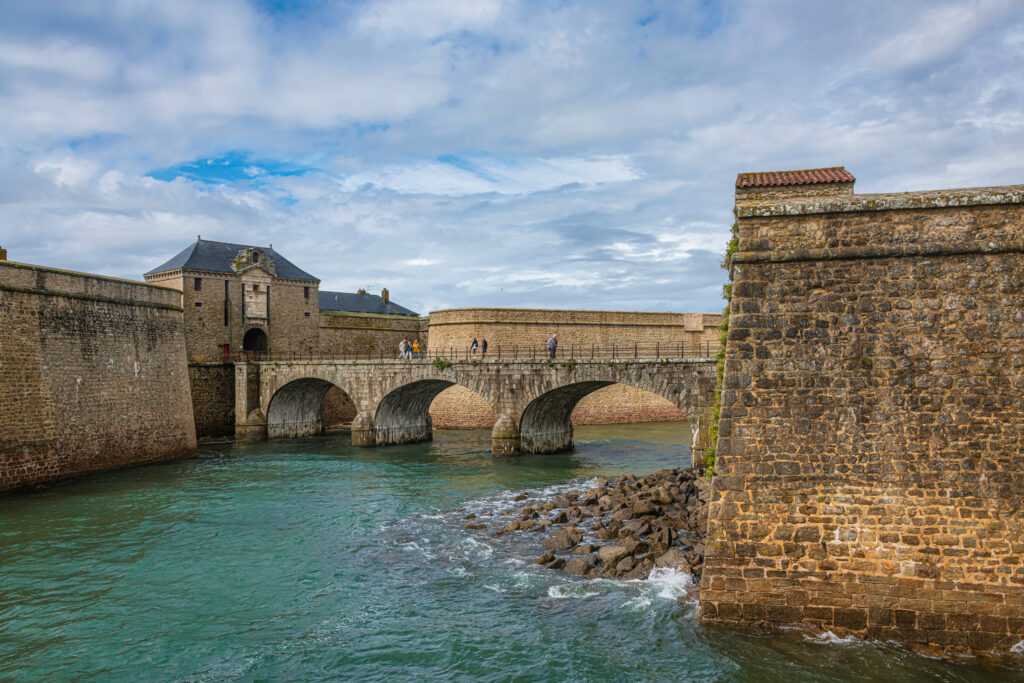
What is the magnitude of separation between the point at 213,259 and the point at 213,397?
7.89 meters

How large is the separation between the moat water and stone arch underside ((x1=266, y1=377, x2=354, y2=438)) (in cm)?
1445

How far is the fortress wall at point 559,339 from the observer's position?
38.2m

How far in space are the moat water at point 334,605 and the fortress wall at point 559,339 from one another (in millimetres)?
17085

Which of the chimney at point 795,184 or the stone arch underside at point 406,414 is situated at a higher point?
the chimney at point 795,184

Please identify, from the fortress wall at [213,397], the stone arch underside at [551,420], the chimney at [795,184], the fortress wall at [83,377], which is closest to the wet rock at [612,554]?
the chimney at [795,184]

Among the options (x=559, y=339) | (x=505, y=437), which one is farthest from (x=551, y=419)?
(x=559, y=339)

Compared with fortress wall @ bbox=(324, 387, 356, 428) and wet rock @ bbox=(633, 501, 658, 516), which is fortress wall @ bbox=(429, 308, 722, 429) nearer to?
fortress wall @ bbox=(324, 387, 356, 428)

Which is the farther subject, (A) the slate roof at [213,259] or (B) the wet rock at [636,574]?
(A) the slate roof at [213,259]

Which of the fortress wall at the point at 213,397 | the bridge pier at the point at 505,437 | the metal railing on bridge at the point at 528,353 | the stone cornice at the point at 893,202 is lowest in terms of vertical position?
the bridge pier at the point at 505,437

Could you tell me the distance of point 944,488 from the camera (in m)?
8.51

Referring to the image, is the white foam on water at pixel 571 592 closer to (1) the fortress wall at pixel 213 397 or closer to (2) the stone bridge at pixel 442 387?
(2) the stone bridge at pixel 442 387

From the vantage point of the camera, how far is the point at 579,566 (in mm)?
12945

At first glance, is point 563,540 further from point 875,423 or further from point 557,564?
point 875,423

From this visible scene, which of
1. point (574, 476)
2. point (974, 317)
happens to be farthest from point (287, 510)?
point (974, 317)
